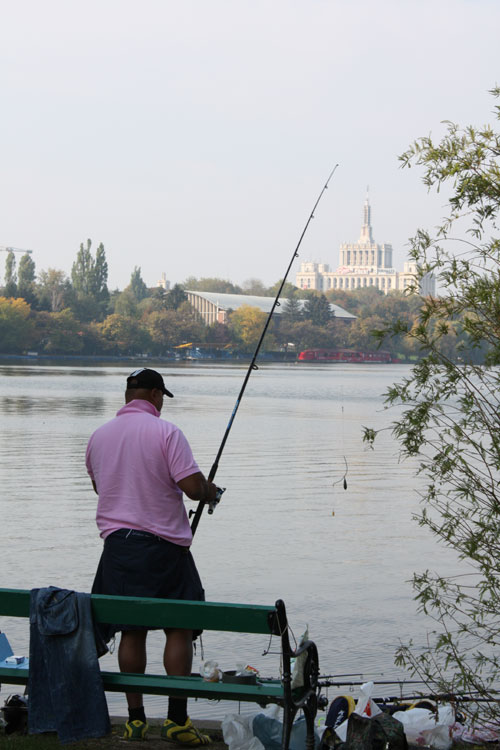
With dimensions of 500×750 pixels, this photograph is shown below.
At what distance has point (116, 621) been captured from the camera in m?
3.72

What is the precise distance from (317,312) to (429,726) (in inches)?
6186

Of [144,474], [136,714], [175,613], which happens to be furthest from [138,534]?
[136,714]

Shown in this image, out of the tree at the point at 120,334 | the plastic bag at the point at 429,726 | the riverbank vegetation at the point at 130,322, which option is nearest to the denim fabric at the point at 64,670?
the plastic bag at the point at 429,726

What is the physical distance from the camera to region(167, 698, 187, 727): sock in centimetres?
401

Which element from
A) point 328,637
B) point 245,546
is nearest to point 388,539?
point 245,546

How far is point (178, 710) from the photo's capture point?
402cm

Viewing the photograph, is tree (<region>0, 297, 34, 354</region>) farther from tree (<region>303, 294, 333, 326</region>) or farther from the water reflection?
the water reflection

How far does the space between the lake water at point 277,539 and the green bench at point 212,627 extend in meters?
2.06

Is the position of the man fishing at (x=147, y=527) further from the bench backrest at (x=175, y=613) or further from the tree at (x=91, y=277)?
the tree at (x=91, y=277)

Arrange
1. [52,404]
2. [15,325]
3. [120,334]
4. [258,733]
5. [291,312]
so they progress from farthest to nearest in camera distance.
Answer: [291,312] → [120,334] → [15,325] → [52,404] → [258,733]

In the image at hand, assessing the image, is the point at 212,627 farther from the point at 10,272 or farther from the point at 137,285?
the point at 137,285

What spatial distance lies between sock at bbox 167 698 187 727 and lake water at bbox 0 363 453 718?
5.62ft

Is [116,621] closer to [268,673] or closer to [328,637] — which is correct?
[268,673]

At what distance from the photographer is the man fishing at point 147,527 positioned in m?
3.99
